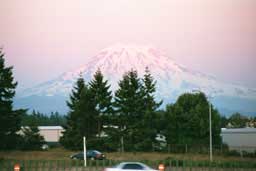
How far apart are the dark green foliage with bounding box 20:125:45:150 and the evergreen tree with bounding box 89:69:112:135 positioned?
9.98 m

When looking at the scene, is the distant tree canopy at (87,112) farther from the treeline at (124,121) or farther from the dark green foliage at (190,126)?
the dark green foliage at (190,126)

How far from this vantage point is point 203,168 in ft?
125

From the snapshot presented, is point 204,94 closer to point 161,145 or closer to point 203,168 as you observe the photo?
point 161,145

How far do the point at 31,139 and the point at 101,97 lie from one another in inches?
513

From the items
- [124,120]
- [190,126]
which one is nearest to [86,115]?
[124,120]

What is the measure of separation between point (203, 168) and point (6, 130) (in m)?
34.5

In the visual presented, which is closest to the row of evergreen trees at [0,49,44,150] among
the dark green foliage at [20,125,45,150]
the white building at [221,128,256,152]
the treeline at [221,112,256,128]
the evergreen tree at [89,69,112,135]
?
the dark green foliage at [20,125,45,150]

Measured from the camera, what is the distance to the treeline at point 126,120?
233 ft

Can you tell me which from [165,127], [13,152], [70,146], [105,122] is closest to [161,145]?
[165,127]

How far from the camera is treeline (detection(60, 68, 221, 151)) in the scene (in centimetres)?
7106

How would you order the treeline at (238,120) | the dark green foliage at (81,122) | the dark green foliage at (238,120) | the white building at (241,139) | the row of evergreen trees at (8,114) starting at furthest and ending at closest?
the dark green foliage at (238,120)
the treeline at (238,120)
the white building at (241,139)
the dark green foliage at (81,122)
the row of evergreen trees at (8,114)

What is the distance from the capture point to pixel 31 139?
75688 mm

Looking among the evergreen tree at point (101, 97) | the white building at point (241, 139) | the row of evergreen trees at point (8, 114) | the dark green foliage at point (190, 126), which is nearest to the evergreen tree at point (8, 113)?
the row of evergreen trees at point (8, 114)

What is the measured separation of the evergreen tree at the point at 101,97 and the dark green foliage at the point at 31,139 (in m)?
9.98
